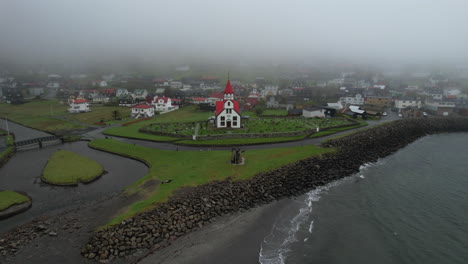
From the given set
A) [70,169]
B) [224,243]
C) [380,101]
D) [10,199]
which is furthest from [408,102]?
[10,199]

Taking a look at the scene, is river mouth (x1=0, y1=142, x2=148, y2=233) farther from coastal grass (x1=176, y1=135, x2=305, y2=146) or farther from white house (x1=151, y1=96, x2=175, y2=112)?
white house (x1=151, y1=96, x2=175, y2=112)

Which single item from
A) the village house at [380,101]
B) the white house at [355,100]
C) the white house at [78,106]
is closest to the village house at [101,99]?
the white house at [78,106]

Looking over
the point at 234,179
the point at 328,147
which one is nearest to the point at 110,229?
the point at 234,179

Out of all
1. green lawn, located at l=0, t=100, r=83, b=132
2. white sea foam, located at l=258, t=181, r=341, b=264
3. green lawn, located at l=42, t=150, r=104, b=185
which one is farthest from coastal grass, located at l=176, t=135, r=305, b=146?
green lawn, located at l=0, t=100, r=83, b=132

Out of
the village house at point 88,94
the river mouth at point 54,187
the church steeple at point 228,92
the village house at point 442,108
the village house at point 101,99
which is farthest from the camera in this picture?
the village house at point 88,94

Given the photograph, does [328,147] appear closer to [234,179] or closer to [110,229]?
[234,179]

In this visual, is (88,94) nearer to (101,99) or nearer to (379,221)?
(101,99)

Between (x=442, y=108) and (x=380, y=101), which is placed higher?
(x=380, y=101)

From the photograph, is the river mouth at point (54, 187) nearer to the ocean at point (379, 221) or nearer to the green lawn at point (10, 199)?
the green lawn at point (10, 199)
